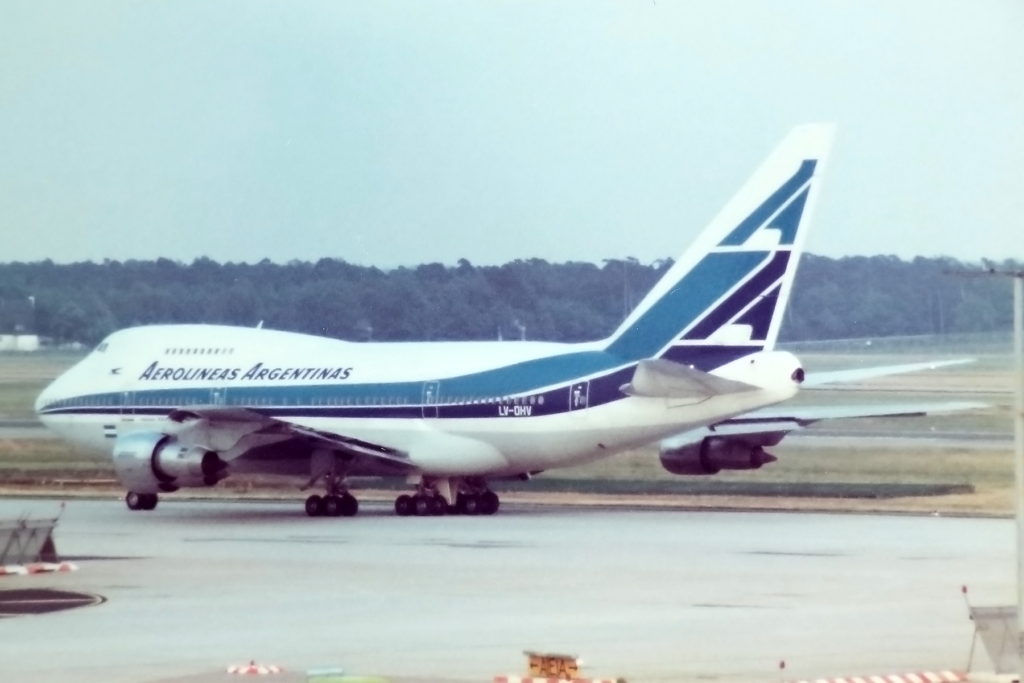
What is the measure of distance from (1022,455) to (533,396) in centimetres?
1714

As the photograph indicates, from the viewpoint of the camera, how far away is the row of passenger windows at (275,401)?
103 ft

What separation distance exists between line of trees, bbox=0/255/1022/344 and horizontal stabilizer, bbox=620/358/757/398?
340 inches

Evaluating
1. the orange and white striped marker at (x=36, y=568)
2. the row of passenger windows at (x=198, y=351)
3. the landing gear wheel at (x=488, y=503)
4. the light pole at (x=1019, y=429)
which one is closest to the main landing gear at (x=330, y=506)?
the landing gear wheel at (x=488, y=503)

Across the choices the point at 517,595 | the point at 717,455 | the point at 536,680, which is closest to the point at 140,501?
the point at 717,455

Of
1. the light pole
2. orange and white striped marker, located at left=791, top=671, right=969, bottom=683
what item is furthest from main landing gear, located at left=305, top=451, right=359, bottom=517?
the light pole

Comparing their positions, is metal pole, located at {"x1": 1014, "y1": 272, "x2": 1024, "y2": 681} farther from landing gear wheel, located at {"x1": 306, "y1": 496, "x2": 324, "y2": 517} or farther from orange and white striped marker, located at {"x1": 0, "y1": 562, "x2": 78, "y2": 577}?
landing gear wheel, located at {"x1": 306, "y1": 496, "x2": 324, "y2": 517}

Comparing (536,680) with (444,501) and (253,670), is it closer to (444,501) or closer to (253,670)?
(253,670)

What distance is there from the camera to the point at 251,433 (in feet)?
103

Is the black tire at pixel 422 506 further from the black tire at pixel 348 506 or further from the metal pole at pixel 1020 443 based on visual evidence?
the metal pole at pixel 1020 443

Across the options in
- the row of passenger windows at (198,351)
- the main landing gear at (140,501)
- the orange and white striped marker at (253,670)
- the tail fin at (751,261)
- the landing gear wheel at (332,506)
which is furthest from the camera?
the row of passenger windows at (198,351)

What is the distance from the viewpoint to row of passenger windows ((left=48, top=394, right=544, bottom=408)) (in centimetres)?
3127

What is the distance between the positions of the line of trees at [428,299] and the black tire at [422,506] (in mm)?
4759

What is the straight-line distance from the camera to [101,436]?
115ft

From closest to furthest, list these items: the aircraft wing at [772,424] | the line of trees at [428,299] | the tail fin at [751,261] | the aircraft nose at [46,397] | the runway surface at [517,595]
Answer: the runway surface at [517,595] < the tail fin at [751,261] < the aircraft wing at [772,424] < the aircraft nose at [46,397] < the line of trees at [428,299]
